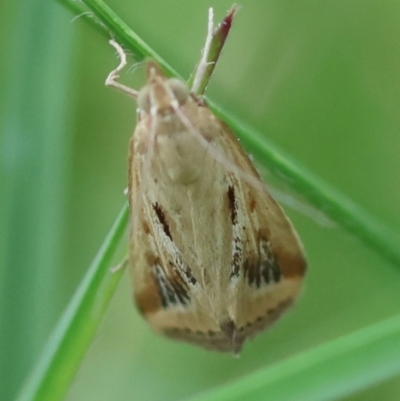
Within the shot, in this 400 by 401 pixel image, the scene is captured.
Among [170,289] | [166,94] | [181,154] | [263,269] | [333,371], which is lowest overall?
[170,289]

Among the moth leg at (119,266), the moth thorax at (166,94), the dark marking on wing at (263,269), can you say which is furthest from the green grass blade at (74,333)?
the dark marking on wing at (263,269)

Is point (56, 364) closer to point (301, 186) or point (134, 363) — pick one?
point (301, 186)

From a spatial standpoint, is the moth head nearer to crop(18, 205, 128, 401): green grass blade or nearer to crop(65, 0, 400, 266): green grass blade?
crop(65, 0, 400, 266): green grass blade

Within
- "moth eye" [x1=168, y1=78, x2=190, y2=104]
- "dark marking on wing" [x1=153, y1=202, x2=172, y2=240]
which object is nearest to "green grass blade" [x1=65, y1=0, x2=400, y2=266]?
"moth eye" [x1=168, y1=78, x2=190, y2=104]

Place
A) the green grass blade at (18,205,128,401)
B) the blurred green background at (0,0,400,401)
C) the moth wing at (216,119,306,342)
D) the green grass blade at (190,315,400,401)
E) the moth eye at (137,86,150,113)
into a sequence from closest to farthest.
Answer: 1. the green grass blade at (190,315,400,401)
2. the green grass blade at (18,205,128,401)
3. the moth eye at (137,86,150,113)
4. the moth wing at (216,119,306,342)
5. the blurred green background at (0,0,400,401)

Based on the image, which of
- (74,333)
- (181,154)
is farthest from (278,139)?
(74,333)

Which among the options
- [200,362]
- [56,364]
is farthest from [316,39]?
[56,364]

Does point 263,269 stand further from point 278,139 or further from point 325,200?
point 278,139
